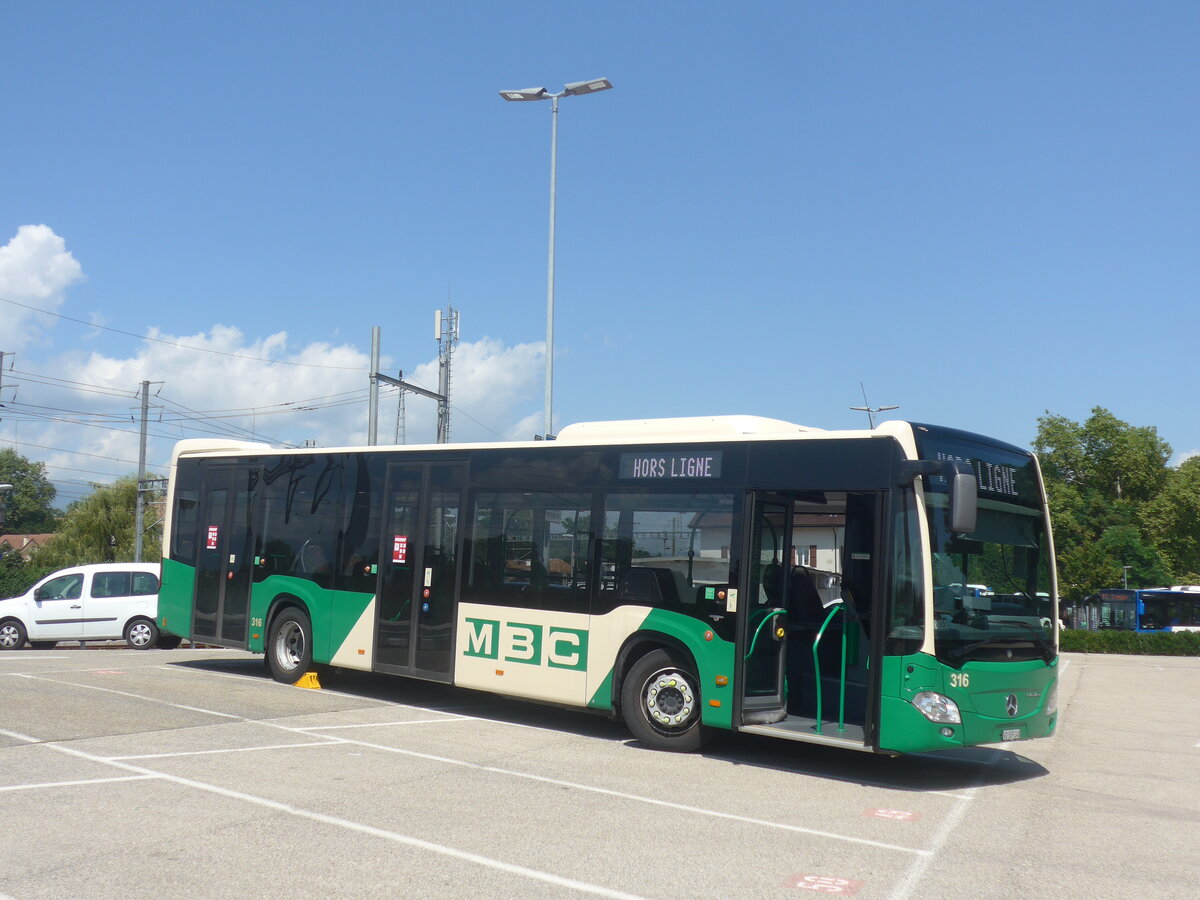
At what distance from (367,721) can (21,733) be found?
3.32 meters

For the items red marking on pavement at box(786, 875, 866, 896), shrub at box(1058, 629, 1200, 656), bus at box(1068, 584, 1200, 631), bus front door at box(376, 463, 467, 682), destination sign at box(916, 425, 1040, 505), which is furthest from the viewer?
bus at box(1068, 584, 1200, 631)

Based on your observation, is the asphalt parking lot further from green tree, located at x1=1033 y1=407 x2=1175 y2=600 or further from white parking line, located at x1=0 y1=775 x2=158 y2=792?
Answer: green tree, located at x1=1033 y1=407 x2=1175 y2=600

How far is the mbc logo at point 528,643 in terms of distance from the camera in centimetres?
1143

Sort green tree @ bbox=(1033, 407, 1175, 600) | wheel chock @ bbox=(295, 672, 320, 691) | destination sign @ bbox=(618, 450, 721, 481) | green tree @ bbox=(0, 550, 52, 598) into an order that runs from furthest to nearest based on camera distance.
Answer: green tree @ bbox=(1033, 407, 1175, 600) < green tree @ bbox=(0, 550, 52, 598) < wheel chock @ bbox=(295, 672, 320, 691) < destination sign @ bbox=(618, 450, 721, 481)

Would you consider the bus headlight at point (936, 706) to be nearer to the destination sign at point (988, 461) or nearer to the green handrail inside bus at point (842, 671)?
the green handrail inside bus at point (842, 671)

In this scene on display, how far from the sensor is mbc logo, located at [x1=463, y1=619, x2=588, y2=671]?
1143cm

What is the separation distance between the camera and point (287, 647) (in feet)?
49.6

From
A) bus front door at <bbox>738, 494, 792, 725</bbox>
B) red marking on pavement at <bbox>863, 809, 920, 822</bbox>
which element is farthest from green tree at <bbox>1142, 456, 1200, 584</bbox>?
red marking on pavement at <bbox>863, 809, 920, 822</bbox>

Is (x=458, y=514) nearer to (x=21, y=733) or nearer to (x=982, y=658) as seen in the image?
(x=21, y=733)

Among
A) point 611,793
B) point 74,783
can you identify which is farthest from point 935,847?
point 74,783

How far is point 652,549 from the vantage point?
36.0ft

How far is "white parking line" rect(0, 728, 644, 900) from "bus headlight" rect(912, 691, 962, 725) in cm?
413

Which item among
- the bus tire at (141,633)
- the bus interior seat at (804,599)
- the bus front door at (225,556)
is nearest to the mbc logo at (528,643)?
the bus interior seat at (804,599)

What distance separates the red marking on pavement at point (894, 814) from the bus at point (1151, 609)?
45002 mm
